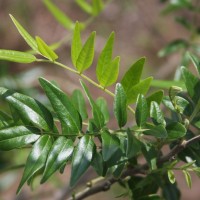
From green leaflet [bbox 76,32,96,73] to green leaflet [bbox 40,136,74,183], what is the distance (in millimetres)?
123

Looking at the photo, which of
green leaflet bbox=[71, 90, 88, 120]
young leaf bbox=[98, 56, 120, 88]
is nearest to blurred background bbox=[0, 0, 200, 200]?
green leaflet bbox=[71, 90, 88, 120]

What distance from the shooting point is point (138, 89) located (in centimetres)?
68

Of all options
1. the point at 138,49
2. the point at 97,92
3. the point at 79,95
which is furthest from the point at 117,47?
the point at 79,95

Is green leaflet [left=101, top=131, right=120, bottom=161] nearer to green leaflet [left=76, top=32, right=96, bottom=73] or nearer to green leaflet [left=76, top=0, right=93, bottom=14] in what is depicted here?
green leaflet [left=76, top=32, right=96, bottom=73]

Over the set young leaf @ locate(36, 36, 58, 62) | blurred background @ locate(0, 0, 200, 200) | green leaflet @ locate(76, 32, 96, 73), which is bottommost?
blurred background @ locate(0, 0, 200, 200)

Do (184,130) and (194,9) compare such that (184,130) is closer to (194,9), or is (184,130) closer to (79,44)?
(79,44)

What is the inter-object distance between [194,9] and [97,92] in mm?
2322

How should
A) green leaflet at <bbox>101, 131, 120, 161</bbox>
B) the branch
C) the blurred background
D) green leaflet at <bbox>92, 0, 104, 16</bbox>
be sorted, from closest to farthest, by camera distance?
green leaflet at <bbox>101, 131, 120, 161</bbox>, the branch, green leaflet at <bbox>92, 0, 104, 16</bbox>, the blurred background

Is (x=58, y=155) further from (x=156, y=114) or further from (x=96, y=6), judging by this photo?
(x=96, y=6)

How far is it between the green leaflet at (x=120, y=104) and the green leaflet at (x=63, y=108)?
0.19 ft

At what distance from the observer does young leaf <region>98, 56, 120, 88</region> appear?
0.68 meters

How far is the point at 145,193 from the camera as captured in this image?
0.78m

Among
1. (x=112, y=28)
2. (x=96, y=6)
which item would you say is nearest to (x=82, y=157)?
(x=96, y=6)

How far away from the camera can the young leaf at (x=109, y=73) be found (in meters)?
0.68
